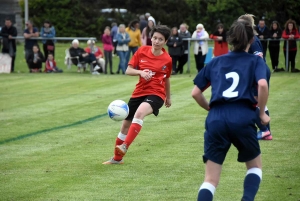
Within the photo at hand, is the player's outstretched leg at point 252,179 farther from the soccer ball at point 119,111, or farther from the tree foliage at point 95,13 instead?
the tree foliage at point 95,13

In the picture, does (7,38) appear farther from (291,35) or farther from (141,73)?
(141,73)

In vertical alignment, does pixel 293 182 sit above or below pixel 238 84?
below

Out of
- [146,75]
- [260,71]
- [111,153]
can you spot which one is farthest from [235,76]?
[111,153]

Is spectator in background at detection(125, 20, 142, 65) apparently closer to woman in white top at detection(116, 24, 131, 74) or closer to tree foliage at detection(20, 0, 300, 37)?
woman in white top at detection(116, 24, 131, 74)

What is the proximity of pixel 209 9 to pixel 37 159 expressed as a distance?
22931 millimetres

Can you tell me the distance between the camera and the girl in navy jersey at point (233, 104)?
5.18 m

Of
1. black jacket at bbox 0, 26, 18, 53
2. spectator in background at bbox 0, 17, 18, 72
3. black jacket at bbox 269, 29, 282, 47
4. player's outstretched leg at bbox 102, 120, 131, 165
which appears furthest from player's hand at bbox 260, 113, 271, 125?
black jacket at bbox 0, 26, 18, 53

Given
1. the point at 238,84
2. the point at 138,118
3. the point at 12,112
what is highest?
the point at 238,84

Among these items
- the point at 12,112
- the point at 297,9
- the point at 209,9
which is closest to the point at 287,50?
the point at 297,9

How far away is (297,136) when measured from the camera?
10.7m

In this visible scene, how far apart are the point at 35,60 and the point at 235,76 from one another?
20379mm

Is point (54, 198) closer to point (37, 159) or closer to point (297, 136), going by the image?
point (37, 159)

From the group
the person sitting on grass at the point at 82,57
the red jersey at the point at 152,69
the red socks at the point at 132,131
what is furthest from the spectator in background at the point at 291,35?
the red socks at the point at 132,131

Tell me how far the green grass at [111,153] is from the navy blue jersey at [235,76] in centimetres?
166
